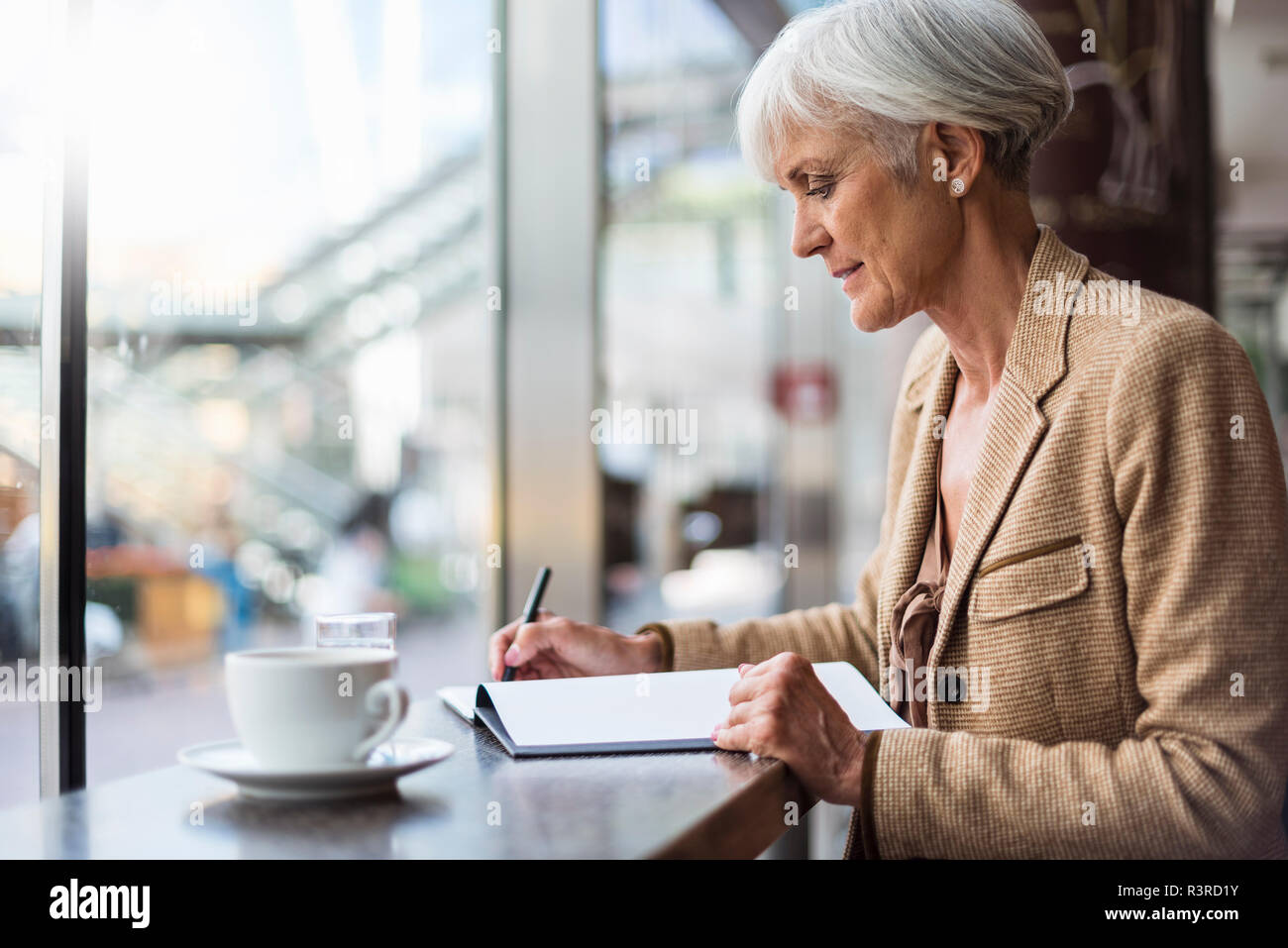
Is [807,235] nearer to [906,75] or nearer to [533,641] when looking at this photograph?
[906,75]

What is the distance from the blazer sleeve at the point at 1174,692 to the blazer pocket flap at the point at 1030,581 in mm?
52

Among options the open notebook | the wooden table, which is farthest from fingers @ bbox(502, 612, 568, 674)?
the wooden table

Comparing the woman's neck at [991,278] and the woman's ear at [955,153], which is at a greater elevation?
the woman's ear at [955,153]

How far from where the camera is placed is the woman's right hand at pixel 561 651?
139 cm

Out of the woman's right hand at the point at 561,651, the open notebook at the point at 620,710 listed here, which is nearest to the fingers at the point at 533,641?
the woman's right hand at the point at 561,651

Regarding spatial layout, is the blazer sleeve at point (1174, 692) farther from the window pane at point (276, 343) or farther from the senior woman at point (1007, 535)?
the window pane at point (276, 343)

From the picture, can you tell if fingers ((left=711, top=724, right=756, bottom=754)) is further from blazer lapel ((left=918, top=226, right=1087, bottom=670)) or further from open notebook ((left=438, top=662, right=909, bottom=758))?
blazer lapel ((left=918, top=226, right=1087, bottom=670))

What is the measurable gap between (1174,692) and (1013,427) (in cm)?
32

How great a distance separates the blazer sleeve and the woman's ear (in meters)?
0.33

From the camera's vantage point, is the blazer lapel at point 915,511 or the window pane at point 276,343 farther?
the window pane at point 276,343

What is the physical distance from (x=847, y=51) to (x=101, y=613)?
108 cm

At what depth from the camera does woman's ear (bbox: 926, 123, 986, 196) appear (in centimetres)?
134
